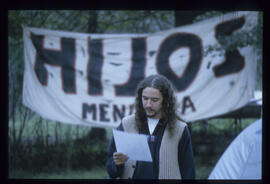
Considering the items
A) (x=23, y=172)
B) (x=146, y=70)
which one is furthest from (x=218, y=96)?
(x=23, y=172)

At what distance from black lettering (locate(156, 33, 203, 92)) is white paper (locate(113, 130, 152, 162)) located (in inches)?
123

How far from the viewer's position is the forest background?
5.35 meters

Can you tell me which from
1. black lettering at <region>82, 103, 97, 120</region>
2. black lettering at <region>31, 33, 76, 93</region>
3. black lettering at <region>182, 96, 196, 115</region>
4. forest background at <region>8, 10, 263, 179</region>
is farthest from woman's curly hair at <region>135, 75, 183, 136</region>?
forest background at <region>8, 10, 263, 179</region>

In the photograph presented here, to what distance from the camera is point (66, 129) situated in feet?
20.7

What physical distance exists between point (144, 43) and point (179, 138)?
125 inches

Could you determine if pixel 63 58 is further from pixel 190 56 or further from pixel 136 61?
pixel 190 56

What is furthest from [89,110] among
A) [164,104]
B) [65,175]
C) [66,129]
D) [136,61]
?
[164,104]

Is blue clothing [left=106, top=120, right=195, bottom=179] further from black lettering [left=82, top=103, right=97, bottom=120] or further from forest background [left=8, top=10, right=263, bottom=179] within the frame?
forest background [left=8, top=10, right=263, bottom=179]

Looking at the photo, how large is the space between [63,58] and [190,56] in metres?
2.00

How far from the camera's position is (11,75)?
215 inches

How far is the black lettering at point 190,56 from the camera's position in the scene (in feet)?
16.5

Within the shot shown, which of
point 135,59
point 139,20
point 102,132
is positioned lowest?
point 102,132

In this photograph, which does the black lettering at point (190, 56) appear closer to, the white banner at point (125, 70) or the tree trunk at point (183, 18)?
the white banner at point (125, 70)
